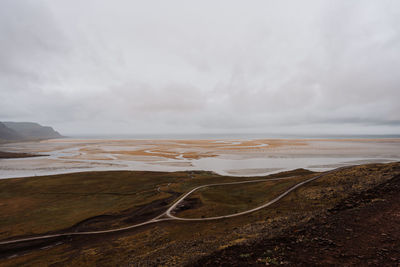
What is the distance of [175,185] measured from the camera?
48656 mm

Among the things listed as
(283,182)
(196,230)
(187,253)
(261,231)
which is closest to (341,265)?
(261,231)

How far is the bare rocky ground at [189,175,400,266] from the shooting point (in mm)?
11789

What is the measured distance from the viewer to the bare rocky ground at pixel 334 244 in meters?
11.8

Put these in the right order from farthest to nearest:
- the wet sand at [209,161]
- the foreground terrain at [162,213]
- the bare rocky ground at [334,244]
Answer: the wet sand at [209,161], the foreground terrain at [162,213], the bare rocky ground at [334,244]

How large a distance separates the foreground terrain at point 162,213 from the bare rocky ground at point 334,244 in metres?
0.16

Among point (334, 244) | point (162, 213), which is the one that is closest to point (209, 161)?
point (162, 213)

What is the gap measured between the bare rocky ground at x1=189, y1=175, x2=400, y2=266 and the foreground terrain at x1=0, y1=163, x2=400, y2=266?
0.16 metres

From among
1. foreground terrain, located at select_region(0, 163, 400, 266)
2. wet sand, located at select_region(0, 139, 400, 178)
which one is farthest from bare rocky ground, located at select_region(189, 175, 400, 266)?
wet sand, located at select_region(0, 139, 400, 178)

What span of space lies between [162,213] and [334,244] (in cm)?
2605

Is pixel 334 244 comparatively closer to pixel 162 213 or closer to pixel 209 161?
pixel 162 213

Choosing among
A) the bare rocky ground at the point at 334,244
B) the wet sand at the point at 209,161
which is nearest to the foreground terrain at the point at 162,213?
the bare rocky ground at the point at 334,244

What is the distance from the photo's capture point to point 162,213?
3244cm

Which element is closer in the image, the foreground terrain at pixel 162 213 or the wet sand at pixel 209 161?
the foreground terrain at pixel 162 213

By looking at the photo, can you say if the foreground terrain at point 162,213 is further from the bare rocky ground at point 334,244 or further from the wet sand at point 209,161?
the wet sand at point 209,161
